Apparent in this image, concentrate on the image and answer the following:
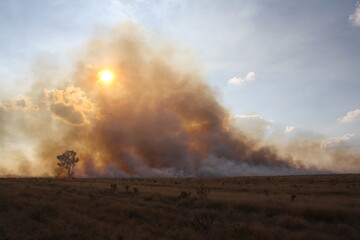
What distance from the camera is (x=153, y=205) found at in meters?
22.7

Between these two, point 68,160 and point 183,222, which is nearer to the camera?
point 183,222

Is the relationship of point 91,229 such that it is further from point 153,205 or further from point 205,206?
point 205,206

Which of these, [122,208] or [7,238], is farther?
[122,208]

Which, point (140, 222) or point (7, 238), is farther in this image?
point (140, 222)

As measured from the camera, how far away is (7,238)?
12.2 meters

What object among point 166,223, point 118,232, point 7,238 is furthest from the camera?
point 166,223

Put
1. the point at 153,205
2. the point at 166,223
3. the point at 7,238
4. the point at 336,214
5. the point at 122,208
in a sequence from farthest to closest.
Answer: the point at 153,205
the point at 122,208
the point at 336,214
the point at 166,223
the point at 7,238

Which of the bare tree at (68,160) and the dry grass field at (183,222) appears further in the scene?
the bare tree at (68,160)

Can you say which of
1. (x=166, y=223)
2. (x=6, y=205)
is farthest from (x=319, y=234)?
(x=6, y=205)

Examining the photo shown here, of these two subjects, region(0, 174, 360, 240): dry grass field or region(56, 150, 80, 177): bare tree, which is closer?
region(0, 174, 360, 240): dry grass field

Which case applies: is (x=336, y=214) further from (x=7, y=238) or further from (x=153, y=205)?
(x=7, y=238)

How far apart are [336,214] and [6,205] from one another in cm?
2554

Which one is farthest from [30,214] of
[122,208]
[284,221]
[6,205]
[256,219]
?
[284,221]

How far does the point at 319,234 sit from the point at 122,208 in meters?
13.8
